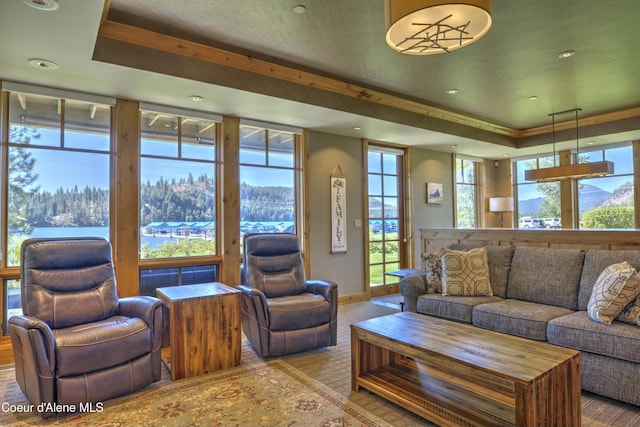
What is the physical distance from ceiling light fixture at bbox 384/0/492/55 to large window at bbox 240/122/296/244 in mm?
2798

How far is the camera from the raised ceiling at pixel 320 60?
263 cm

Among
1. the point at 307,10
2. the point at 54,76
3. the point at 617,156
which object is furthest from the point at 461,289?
the point at 617,156

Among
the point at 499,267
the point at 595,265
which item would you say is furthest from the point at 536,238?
the point at 595,265

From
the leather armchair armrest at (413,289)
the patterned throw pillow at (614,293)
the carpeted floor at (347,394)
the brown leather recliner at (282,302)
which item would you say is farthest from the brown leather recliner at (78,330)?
the patterned throw pillow at (614,293)

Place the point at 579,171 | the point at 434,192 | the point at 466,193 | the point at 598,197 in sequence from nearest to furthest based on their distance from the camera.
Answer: the point at 579,171
the point at 598,197
the point at 434,192
the point at 466,193

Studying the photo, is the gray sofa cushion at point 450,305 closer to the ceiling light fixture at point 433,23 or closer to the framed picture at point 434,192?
the ceiling light fixture at point 433,23

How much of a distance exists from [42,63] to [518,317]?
415 centimetres

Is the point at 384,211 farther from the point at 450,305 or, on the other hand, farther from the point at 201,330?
the point at 201,330

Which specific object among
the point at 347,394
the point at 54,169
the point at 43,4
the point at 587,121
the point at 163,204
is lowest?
the point at 347,394

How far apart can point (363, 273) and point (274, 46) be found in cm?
352

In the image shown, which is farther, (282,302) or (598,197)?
(598,197)

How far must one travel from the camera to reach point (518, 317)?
9.40 ft

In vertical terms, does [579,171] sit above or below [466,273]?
above

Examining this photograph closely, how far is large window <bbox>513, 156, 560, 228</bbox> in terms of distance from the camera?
6855 mm
